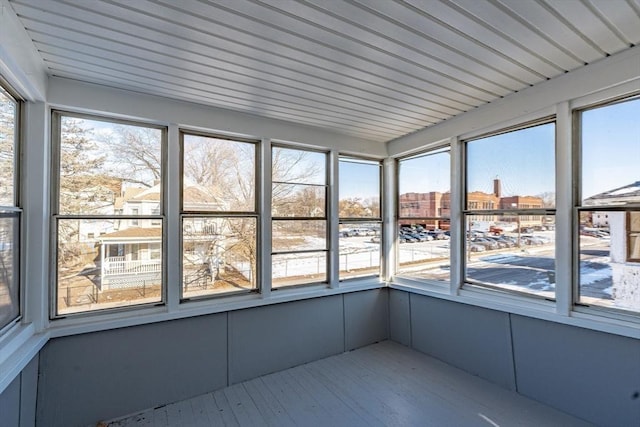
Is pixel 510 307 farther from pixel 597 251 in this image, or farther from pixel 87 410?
pixel 87 410

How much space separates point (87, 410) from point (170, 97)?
8.44 ft

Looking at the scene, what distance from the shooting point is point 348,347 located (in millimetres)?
3637

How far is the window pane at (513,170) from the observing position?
8.46 ft

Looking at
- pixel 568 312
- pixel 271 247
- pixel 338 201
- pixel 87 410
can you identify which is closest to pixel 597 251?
pixel 568 312

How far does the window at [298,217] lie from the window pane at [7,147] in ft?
6.53

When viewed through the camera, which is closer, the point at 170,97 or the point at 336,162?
the point at 170,97

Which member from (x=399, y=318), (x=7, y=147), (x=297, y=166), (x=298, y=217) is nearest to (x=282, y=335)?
(x=298, y=217)

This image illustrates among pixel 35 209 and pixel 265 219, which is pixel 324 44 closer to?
pixel 265 219

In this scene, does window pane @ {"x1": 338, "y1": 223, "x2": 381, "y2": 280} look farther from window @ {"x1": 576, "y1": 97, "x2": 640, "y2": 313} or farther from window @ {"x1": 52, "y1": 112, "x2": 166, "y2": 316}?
window @ {"x1": 576, "y1": 97, "x2": 640, "y2": 313}

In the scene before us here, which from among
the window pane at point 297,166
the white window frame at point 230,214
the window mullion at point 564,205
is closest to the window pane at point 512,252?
the window mullion at point 564,205

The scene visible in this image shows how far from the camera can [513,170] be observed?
2818mm

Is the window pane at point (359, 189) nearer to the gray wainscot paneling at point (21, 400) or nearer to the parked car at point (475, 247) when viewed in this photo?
the parked car at point (475, 247)

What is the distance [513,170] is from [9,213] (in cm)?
388

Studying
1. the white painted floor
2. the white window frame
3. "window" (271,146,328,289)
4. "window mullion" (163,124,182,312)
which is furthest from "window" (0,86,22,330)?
"window" (271,146,328,289)
